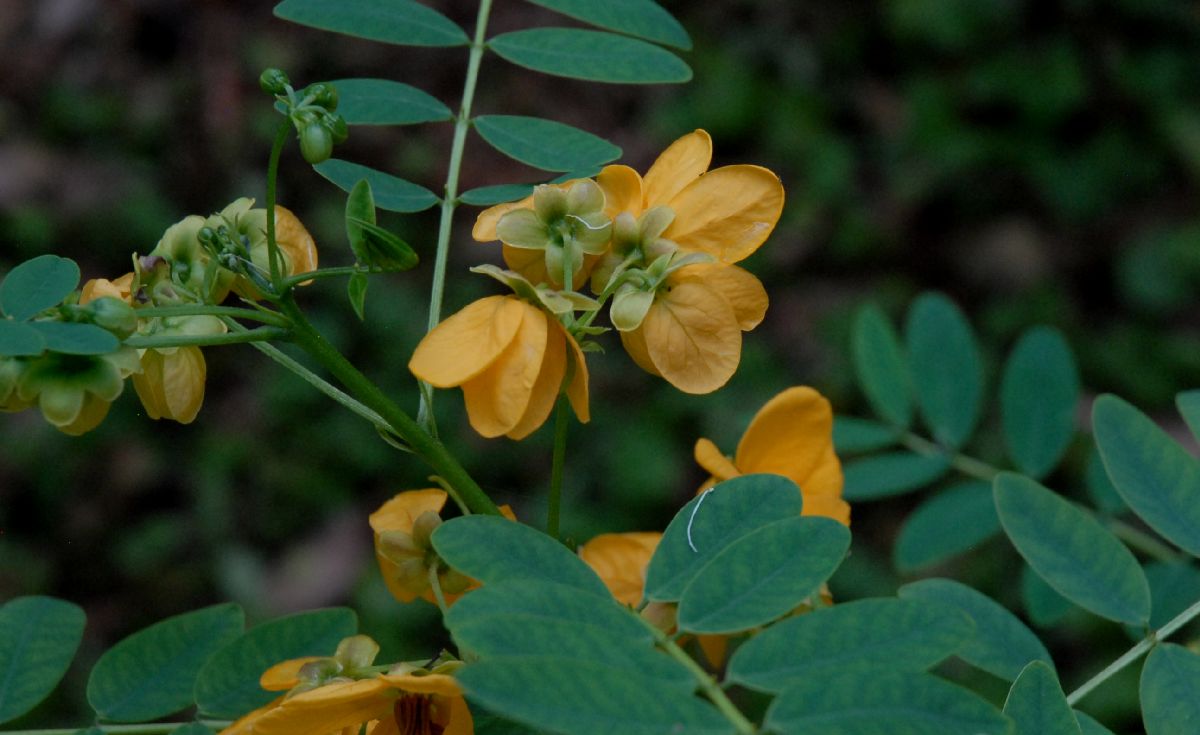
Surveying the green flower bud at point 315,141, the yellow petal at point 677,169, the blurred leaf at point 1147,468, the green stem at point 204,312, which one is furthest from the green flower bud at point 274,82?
the blurred leaf at point 1147,468

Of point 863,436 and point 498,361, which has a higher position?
point 498,361

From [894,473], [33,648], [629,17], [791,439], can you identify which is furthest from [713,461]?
[894,473]

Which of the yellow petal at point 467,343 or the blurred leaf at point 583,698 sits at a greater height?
the yellow petal at point 467,343

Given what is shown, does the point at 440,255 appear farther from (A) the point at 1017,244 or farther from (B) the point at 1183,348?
(A) the point at 1017,244

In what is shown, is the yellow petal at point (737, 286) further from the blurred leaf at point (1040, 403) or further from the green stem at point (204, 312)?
the blurred leaf at point (1040, 403)

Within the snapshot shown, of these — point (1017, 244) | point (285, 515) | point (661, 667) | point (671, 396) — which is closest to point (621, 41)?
point (661, 667)

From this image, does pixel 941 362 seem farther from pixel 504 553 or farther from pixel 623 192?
pixel 504 553

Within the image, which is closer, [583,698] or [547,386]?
[583,698]
